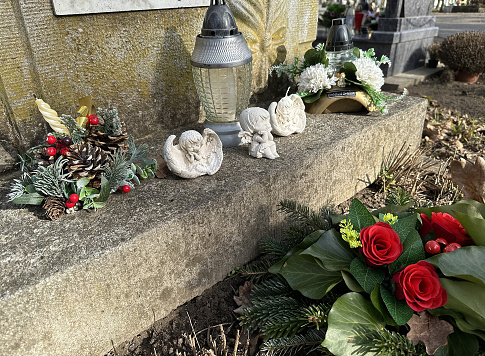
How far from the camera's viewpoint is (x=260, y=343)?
1.61m

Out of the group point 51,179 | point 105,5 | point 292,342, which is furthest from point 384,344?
point 105,5

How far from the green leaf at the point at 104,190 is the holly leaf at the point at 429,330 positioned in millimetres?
1319

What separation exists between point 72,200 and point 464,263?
1551 mm

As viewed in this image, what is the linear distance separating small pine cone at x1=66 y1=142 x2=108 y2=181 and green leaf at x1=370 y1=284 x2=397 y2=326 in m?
1.27

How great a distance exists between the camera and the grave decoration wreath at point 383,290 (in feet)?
4.21

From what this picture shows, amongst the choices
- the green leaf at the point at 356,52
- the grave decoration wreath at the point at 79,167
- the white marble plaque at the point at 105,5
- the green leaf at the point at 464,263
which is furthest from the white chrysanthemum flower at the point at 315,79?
the green leaf at the point at 464,263

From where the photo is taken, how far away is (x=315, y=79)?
8.84 feet

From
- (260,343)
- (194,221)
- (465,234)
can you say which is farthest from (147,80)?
(465,234)

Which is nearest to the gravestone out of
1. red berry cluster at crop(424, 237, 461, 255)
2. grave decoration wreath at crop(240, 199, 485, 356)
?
grave decoration wreath at crop(240, 199, 485, 356)

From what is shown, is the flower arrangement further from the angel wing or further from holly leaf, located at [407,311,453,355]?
holly leaf, located at [407,311,453,355]

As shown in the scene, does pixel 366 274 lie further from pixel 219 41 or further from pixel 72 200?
pixel 219 41

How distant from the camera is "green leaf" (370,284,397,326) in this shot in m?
1.34

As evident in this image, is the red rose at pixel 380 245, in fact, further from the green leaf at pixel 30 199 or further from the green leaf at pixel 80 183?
the green leaf at pixel 30 199

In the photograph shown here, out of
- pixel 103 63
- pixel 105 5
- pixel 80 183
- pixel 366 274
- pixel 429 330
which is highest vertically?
pixel 105 5
